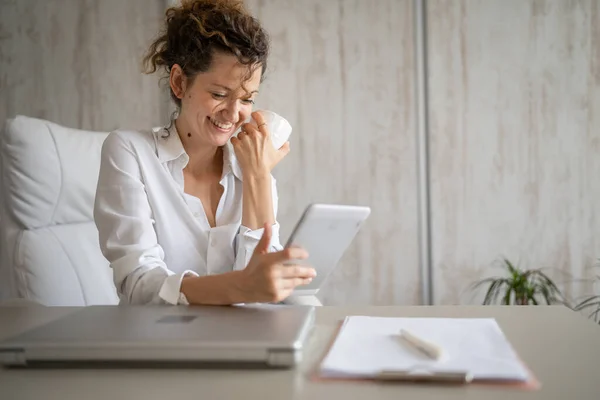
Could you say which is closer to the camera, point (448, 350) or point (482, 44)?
point (448, 350)

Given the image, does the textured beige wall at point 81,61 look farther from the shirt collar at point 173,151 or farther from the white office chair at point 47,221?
the shirt collar at point 173,151

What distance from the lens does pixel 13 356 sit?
80cm

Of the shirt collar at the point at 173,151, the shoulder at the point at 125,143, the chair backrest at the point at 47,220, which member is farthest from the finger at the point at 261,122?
the chair backrest at the point at 47,220

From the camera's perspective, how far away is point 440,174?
2.93m

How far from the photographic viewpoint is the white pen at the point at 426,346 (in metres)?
0.76

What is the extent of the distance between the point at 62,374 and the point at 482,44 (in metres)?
2.54

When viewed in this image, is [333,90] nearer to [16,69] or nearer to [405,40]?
[405,40]

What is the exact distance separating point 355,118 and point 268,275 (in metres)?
2.00

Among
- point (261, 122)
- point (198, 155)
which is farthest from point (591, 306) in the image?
point (198, 155)

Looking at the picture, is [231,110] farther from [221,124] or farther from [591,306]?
[591,306]

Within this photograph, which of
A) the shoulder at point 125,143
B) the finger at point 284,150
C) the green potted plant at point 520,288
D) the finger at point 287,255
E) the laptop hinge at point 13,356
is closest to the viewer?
the laptop hinge at point 13,356

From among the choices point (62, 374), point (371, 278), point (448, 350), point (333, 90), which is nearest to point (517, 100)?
point (333, 90)

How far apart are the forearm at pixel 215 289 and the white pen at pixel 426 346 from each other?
331mm

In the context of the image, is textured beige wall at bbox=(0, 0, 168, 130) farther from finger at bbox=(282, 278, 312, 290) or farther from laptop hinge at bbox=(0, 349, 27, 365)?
laptop hinge at bbox=(0, 349, 27, 365)
